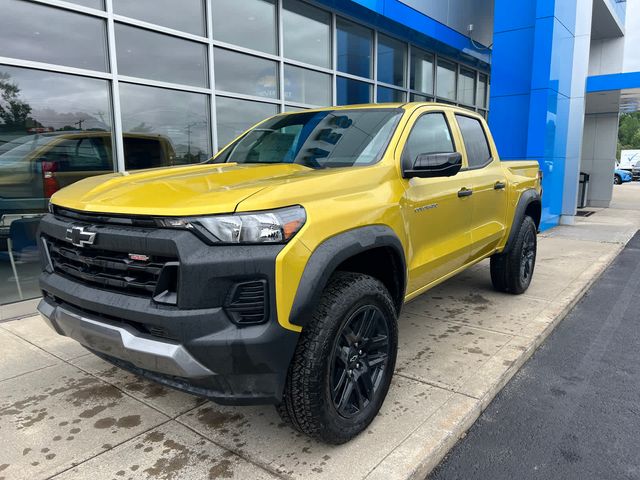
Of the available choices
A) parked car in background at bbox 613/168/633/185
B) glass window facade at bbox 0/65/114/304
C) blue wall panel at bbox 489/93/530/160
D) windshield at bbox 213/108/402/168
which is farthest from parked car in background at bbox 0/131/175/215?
parked car in background at bbox 613/168/633/185

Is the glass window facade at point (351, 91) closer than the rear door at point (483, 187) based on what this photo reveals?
No

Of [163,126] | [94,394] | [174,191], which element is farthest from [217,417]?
[163,126]

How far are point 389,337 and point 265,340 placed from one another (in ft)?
3.28

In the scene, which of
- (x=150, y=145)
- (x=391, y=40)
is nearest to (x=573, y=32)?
(x=391, y=40)

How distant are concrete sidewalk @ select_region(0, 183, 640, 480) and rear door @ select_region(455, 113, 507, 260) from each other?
789 mm

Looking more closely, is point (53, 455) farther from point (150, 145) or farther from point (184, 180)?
point (150, 145)

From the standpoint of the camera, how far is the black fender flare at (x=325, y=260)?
221 centimetres

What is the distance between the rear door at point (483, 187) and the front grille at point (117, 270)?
2764 millimetres

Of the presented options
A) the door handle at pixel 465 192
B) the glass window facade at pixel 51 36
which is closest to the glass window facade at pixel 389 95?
the glass window facade at pixel 51 36

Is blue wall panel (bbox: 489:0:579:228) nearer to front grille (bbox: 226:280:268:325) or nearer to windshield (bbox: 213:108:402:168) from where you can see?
windshield (bbox: 213:108:402:168)

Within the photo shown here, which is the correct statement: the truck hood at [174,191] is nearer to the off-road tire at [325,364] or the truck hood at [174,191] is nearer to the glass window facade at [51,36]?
the off-road tire at [325,364]

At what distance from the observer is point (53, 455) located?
2.60 m

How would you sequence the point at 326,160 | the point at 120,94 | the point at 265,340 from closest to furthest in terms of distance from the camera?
the point at 265,340, the point at 326,160, the point at 120,94

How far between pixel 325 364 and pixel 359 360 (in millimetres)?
380
